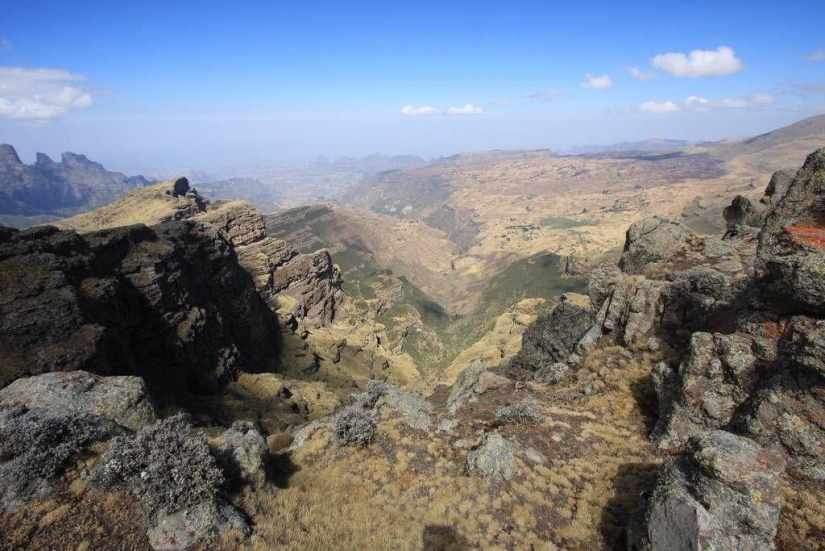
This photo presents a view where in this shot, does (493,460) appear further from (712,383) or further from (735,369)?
(735,369)

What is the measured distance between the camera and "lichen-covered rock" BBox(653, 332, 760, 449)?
15641mm

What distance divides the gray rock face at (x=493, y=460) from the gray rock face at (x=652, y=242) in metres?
22.1

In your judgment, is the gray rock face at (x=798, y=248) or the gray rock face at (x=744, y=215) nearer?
the gray rock face at (x=798, y=248)

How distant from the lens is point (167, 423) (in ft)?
54.2

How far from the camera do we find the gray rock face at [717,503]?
10.1 m

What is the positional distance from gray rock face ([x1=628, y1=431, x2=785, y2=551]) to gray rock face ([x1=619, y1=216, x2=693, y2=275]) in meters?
24.5

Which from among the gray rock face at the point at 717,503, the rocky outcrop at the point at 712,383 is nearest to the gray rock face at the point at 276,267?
the rocky outcrop at the point at 712,383

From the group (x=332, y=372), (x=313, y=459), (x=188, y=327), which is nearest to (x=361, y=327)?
(x=332, y=372)

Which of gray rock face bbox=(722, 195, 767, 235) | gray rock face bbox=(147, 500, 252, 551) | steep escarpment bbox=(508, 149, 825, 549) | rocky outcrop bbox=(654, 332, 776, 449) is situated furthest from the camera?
gray rock face bbox=(722, 195, 767, 235)

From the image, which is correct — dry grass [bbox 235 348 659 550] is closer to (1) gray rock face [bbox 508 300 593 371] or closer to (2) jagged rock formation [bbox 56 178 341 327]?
(1) gray rock face [bbox 508 300 593 371]

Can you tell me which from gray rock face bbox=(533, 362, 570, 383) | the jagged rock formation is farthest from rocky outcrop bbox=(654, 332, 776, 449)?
the jagged rock formation

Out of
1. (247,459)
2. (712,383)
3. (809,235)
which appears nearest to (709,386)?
(712,383)

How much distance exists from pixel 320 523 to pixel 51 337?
44.7 meters

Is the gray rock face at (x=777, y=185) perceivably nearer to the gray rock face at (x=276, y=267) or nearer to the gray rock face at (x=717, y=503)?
the gray rock face at (x=717, y=503)
